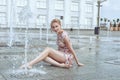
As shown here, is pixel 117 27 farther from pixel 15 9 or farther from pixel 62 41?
pixel 62 41

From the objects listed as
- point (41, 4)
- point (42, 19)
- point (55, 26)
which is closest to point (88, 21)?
point (42, 19)

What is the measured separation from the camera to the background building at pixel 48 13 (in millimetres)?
Result: 61156

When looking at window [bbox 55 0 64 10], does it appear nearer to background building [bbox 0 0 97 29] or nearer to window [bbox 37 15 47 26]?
background building [bbox 0 0 97 29]

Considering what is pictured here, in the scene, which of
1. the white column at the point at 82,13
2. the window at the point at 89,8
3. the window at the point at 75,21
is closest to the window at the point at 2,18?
the window at the point at 75,21

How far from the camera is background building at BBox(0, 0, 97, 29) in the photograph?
61156mm

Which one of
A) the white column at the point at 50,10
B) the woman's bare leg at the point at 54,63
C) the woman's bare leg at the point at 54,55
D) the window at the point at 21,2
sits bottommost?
the woman's bare leg at the point at 54,63

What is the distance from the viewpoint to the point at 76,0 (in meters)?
70.7

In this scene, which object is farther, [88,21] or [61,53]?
[88,21]

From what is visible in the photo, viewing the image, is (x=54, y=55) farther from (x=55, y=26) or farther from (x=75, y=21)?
(x=75, y=21)

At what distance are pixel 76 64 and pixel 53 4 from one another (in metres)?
58.8

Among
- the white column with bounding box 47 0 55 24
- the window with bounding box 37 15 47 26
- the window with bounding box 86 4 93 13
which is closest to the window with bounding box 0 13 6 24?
the window with bounding box 37 15 47 26

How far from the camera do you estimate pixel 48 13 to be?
65500 millimetres

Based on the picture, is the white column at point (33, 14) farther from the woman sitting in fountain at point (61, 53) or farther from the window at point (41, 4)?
the woman sitting in fountain at point (61, 53)

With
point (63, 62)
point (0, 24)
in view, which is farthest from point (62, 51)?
point (0, 24)
